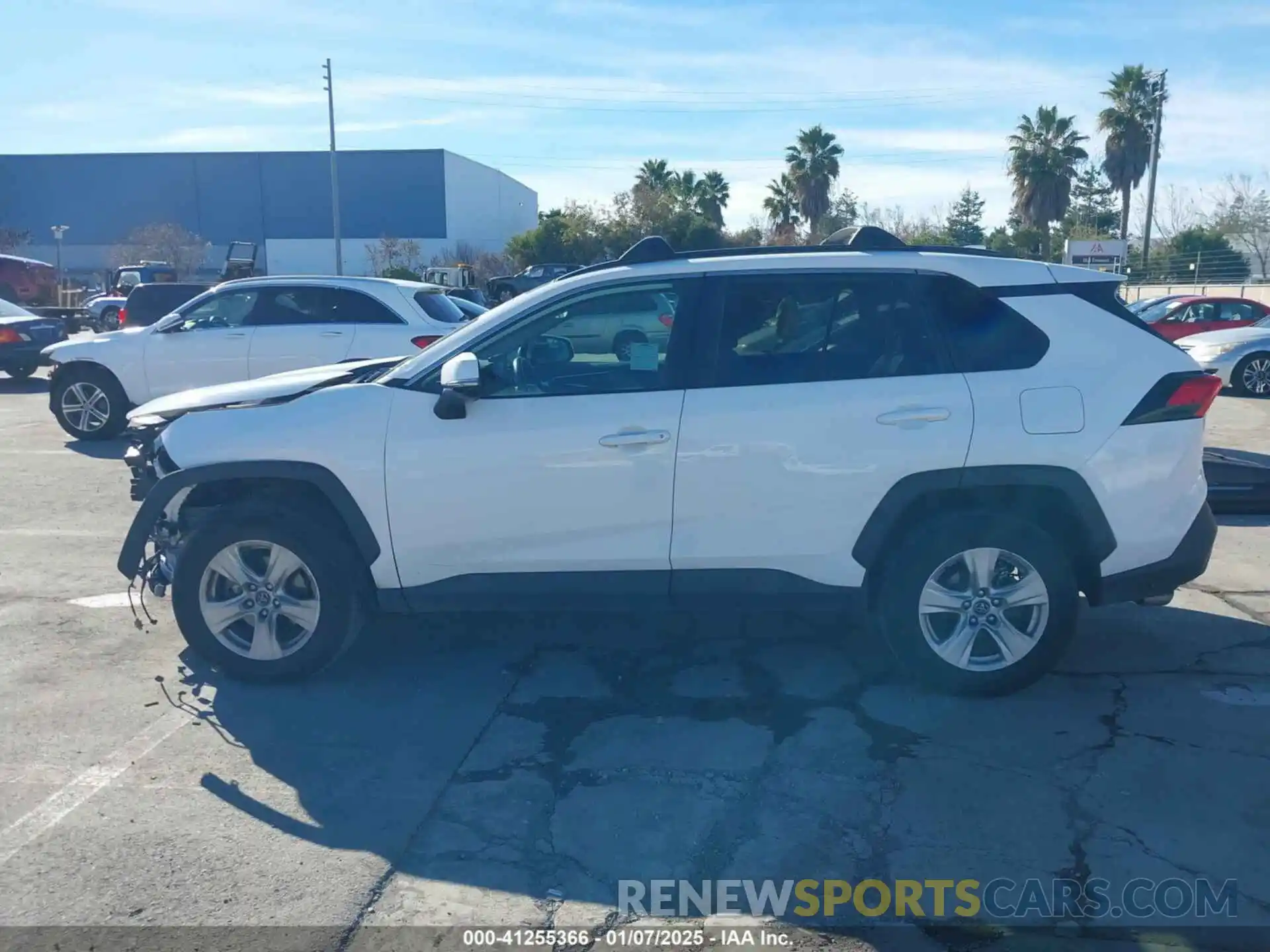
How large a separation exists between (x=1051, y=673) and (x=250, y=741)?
3.69m

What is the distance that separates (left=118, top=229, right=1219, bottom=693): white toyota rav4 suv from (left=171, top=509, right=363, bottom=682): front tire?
12 mm

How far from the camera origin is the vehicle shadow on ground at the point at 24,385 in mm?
18438

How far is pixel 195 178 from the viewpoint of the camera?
67250mm

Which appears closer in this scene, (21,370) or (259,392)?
(259,392)

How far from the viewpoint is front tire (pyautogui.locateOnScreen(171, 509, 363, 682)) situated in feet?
16.7

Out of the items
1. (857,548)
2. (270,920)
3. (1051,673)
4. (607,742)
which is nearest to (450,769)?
(607,742)

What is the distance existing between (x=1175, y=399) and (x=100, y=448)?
1088 cm

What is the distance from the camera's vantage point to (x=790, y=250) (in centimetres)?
534

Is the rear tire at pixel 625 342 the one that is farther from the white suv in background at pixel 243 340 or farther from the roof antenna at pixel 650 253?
the white suv in background at pixel 243 340

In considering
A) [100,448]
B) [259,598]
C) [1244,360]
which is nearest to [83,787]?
[259,598]

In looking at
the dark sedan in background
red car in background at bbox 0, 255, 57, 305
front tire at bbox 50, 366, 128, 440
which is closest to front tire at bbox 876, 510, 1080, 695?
front tire at bbox 50, 366, 128, 440

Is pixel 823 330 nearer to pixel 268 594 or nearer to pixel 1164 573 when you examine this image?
pixel 1164 573

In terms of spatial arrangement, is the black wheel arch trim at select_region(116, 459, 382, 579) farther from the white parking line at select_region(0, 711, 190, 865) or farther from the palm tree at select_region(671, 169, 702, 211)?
the palm tree at select_region(671, 169, 702, 211)

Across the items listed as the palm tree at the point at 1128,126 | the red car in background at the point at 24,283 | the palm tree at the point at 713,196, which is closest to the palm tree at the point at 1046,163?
the palm tree at the point at 1128,126
